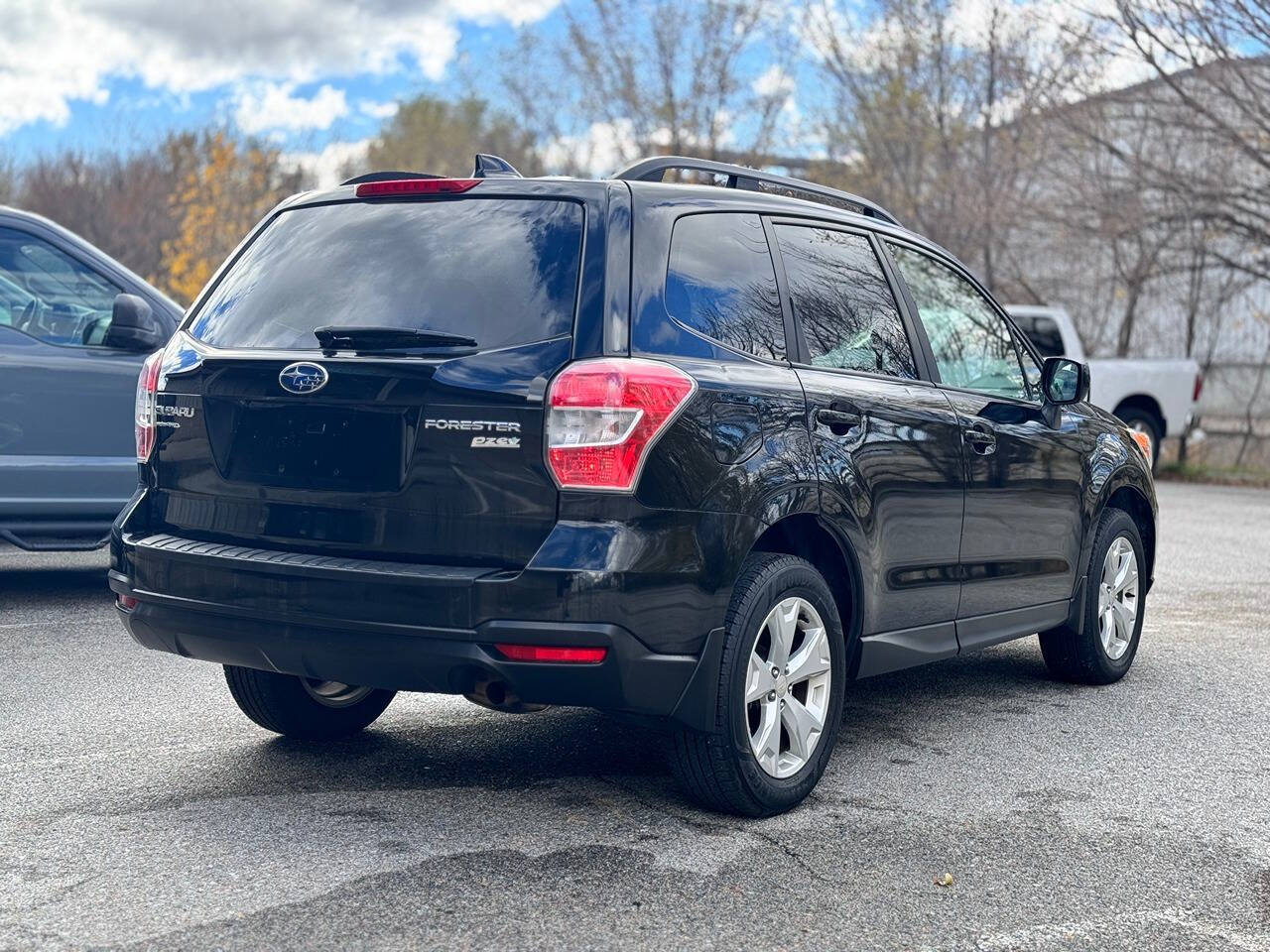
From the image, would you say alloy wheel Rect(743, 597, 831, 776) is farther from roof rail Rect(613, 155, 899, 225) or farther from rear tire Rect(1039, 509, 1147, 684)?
rear tire Rect(1039, 509, 1147, 684)

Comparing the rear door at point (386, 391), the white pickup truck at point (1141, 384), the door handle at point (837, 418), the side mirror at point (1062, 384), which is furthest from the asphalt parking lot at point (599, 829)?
the white pickup truck at point (1141, 384)

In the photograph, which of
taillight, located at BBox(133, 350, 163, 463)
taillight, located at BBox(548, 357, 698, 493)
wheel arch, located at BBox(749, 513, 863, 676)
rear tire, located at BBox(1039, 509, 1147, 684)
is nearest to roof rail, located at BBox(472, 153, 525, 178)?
taillight, located at BBox(548, 357, 698, 493)

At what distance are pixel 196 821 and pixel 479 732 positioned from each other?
1.30 m

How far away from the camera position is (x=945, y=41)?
996 inches

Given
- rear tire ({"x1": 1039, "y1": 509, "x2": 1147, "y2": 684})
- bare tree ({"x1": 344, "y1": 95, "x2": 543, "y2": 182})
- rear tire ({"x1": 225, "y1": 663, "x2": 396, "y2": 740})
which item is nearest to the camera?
rear tire ({"x1": 225, "y1": 663, "x2": 396, "y2": 740})

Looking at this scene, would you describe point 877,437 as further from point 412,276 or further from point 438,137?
point 438,137

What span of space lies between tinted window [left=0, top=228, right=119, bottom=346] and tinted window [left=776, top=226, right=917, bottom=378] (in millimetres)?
4431

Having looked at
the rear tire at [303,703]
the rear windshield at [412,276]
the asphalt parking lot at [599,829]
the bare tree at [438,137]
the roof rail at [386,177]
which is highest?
the bare tree at [438,137]

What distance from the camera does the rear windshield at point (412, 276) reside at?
4.06 m

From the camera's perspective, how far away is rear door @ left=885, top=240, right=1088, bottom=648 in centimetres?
552

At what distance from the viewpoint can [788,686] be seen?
14.5ft

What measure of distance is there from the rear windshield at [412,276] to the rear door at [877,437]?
3.00 ft

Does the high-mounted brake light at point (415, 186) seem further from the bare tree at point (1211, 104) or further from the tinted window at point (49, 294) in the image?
the bare tree at point (1211, 104)

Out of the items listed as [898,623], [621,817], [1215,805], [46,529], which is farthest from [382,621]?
[46,529]
